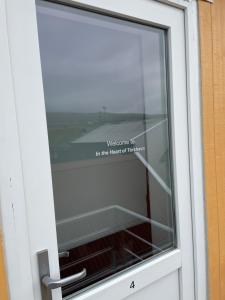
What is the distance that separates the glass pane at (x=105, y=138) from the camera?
1074mm

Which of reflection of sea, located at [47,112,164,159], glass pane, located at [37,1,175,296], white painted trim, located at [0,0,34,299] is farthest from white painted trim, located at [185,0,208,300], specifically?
white painted trim, located at [0,0,34,299]

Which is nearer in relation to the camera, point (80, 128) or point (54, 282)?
point (54, 282)

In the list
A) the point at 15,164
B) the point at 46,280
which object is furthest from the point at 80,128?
the point at 46,280

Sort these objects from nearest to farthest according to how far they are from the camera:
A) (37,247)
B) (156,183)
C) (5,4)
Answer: (5,4), (37,247), (156,183)

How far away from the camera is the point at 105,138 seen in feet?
3.95

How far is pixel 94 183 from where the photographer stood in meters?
1.19

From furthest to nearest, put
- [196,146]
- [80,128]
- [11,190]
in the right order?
[196,146]
[80,128]
[11,190]

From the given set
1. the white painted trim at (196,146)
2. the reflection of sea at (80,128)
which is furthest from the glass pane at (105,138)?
the white painted trim at (196,146)

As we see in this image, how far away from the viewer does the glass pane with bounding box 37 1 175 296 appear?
1074mm

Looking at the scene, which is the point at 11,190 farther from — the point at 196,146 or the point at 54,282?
the point at 196,146

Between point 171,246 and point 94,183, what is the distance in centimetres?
61

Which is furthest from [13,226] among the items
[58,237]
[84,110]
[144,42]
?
[144,42]

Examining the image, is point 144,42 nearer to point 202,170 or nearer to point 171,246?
point 202,170

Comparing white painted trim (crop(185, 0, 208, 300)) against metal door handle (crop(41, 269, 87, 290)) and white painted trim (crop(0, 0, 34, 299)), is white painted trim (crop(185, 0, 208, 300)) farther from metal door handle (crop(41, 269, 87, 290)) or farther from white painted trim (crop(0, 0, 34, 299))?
white painted trim (crop(0, 0, 34, 299))
